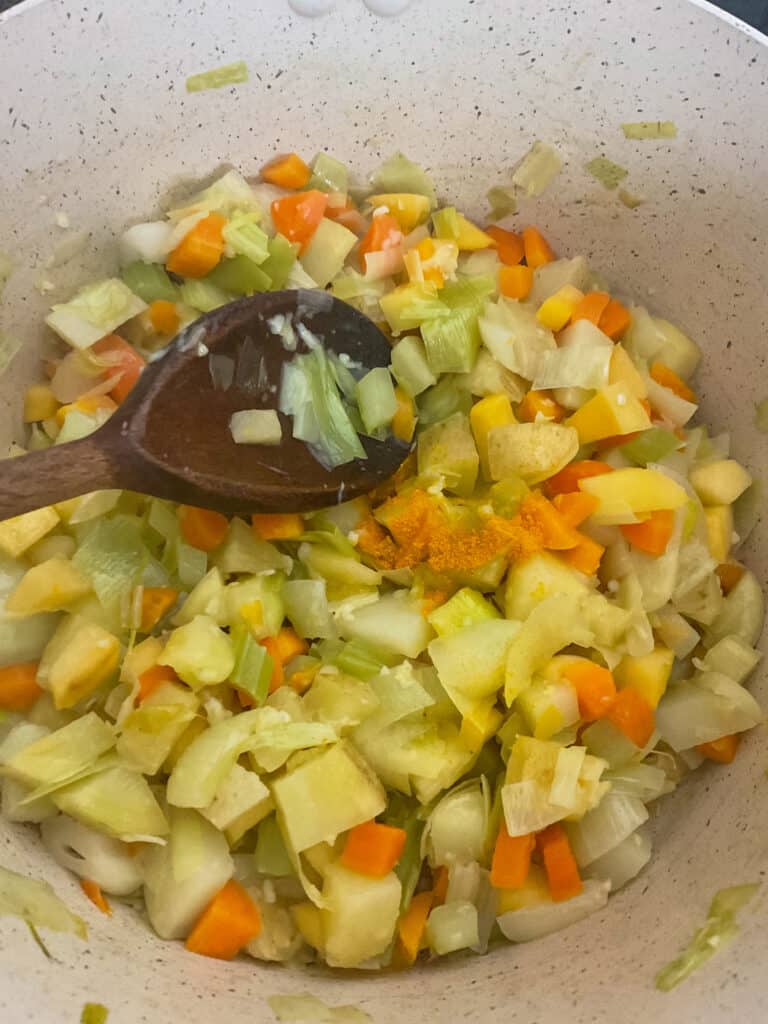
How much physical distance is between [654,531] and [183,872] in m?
1.10

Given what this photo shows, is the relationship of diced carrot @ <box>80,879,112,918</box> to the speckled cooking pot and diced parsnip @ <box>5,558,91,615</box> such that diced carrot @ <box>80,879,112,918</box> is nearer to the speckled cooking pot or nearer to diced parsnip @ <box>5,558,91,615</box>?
the speckled cooking pot

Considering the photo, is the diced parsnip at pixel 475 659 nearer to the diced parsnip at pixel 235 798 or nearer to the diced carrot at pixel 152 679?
the diced parsnip at pixel 235 798

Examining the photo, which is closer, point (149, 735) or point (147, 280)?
point (149, 735)

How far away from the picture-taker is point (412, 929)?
166cm

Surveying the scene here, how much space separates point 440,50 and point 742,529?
124 cm

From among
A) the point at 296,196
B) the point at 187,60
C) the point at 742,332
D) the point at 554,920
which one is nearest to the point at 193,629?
the point at 554,920

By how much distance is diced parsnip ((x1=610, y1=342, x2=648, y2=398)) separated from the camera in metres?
1.95

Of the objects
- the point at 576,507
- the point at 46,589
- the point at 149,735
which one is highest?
the point at 576,507

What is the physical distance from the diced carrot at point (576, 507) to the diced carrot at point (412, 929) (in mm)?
782

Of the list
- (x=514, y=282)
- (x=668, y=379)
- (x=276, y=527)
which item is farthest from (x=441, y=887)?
(x=514, y=282)

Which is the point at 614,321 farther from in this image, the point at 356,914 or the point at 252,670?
the point at 356,914

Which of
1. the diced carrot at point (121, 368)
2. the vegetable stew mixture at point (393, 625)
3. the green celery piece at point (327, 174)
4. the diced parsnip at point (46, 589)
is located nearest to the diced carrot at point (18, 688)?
the vegetable stew mixture at point (393, 625)

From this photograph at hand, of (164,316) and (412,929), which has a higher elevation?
(164,316)

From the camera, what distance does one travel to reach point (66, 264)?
78.1 inches
